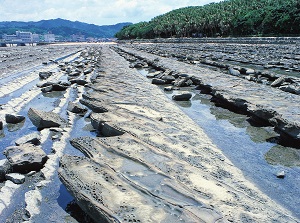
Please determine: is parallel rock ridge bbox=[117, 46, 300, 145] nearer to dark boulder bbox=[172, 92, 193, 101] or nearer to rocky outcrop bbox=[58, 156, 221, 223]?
dark boulder bbox=[172, 92, 193, 101]

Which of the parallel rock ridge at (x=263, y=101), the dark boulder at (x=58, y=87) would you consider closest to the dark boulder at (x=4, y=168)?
the parallel rock ridge at (x=263, y=101)

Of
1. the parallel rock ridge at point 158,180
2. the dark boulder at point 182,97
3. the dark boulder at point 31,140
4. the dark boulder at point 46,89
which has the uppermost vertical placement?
the parallel rock ridge at point 158,180

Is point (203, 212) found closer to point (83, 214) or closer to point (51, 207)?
point (83, 214)

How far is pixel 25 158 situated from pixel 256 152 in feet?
10.4

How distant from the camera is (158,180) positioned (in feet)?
10.5

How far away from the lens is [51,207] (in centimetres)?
324

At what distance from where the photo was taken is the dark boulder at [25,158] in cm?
391

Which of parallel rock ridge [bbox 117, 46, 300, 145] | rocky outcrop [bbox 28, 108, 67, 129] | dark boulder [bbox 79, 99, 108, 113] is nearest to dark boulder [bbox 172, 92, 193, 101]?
parallel rock ridge [bbox 117, 46, 300, 145]

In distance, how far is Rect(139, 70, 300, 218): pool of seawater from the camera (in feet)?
12.0

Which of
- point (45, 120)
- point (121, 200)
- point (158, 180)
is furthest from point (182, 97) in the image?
point (121, 200)

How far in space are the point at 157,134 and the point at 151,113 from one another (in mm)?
1318

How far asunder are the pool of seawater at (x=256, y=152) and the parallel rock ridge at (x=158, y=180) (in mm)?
261

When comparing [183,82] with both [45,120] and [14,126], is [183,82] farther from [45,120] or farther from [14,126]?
[14,126]

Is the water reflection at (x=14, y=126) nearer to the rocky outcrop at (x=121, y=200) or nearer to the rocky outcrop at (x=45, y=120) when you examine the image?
the rocky outcrop at (x=45, y=120)
